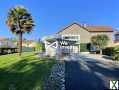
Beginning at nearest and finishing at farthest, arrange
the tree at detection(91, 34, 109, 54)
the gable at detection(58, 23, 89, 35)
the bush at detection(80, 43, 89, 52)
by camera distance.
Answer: the tree at detection(91, 34, 109, 54) → the bush at detection(80, 43, 89, 52) → the gable at detection(58, 23, 89, 35)

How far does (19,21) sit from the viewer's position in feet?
158

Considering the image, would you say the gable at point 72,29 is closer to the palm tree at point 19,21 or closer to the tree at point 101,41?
the tree at point 101,41

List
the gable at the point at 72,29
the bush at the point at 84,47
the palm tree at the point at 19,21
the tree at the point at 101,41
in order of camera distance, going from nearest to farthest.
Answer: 1. the palm tree at the point at 19,21
2. the tree at the point at 101,41
3. the bush at the point at 84,47
4. the gable at the point at 72,29

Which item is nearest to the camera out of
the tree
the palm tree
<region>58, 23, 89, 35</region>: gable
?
the palm tree

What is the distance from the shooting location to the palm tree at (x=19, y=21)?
158ft

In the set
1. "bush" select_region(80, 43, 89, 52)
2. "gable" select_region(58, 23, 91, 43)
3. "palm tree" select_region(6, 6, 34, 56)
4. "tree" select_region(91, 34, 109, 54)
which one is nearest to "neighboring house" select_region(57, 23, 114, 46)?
"gable" select_region(58, 23, 91, 43)

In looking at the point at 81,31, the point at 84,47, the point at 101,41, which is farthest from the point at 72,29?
the point at 101,41

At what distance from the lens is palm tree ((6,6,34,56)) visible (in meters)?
48.2

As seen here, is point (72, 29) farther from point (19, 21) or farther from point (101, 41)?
point (19, 21)

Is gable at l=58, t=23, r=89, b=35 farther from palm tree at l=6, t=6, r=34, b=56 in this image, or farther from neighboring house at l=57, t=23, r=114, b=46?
palm tree at l=6, t=6, r=34, b=56

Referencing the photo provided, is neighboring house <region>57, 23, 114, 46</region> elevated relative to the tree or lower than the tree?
elevated

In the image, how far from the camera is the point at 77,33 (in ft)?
219

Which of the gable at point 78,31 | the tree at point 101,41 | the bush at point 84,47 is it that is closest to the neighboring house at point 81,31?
the gable at point 78,31

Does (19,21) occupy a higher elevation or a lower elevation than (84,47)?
higher
